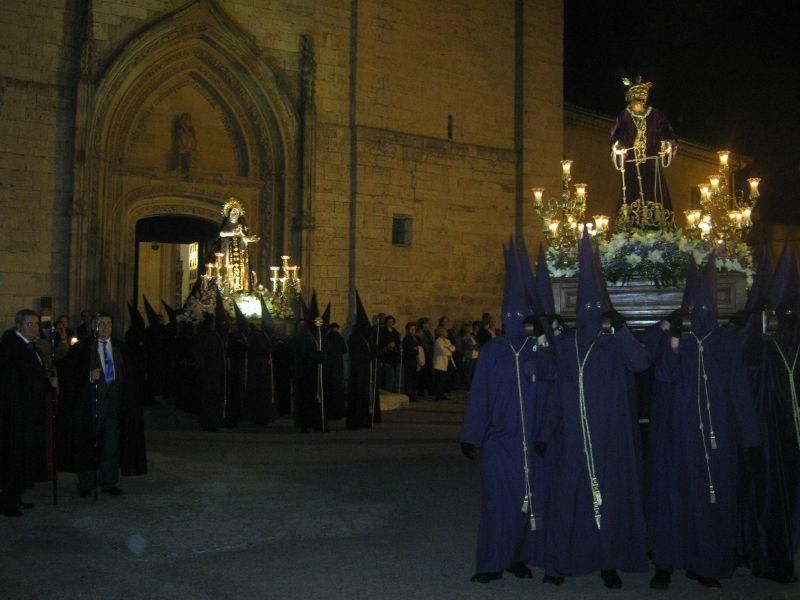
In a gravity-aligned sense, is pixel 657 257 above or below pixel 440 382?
above

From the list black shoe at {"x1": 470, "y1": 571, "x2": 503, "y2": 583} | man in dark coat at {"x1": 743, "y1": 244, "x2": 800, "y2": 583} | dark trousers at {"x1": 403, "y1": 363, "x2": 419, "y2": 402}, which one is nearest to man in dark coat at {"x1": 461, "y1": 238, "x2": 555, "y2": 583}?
black shoe at {"x1": 470, "y1": 571, "x2": 503, "y2": 583}

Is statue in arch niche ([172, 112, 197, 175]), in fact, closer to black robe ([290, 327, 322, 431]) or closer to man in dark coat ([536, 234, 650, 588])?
black robe ([290, 327, 322, 431])

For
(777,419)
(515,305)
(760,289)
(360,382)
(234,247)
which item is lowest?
(360,382)

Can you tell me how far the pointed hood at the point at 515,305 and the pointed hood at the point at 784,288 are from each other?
1.71 meters

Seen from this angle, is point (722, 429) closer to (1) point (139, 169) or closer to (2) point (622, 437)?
(2) point (622, 437)

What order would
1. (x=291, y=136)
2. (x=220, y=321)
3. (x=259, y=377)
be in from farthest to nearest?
1. (x=291, y=136)
2. (x=259, y=377)
3. (x=220, y=321)

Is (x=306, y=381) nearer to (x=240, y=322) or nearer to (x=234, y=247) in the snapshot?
(x=240, y=322)

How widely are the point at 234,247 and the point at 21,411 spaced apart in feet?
32.2

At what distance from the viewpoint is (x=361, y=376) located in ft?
46.5

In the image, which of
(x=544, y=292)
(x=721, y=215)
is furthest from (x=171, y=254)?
(x=544, y=292)

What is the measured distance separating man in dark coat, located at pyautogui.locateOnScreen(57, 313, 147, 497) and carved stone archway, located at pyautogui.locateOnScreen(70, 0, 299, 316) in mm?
8975

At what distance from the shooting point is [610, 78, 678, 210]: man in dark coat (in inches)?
353

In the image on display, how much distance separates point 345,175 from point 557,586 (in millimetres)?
15356

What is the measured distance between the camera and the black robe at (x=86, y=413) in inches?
333
